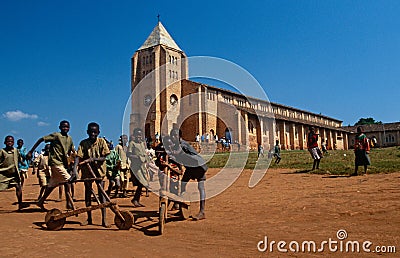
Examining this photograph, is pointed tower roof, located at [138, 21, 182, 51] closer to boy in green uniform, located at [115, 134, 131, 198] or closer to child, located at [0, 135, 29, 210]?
boy in green uniform, located at [115, 134, 131, 198]

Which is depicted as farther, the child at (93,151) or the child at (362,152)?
the child at (362,152)

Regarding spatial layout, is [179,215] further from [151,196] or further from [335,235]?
[151,196]

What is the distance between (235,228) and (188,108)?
4940 cm

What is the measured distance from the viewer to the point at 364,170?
42.5ft

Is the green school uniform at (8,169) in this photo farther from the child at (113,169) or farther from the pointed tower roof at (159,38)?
the pointed tower roof at (159,38)

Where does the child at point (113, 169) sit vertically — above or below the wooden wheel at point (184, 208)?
above

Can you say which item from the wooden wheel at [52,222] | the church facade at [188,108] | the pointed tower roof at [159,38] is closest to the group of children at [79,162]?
the wooden wheel at [52,222]

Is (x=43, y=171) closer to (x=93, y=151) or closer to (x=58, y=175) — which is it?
(x=58, y=175)

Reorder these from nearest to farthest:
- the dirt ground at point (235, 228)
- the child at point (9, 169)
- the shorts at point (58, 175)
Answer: the dirt ground at point (235, 228) < the shorts at point (58, 175) < the child at point (9, 169)

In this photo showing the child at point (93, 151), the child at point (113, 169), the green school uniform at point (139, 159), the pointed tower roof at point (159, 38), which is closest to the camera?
the child at point (93, 151)

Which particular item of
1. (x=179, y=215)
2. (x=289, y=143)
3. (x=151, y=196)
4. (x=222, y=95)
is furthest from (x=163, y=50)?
(x=179, y=215)

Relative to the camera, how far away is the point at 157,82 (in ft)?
177

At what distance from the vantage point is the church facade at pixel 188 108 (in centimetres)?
5028

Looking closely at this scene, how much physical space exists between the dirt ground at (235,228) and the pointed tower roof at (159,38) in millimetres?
50121
